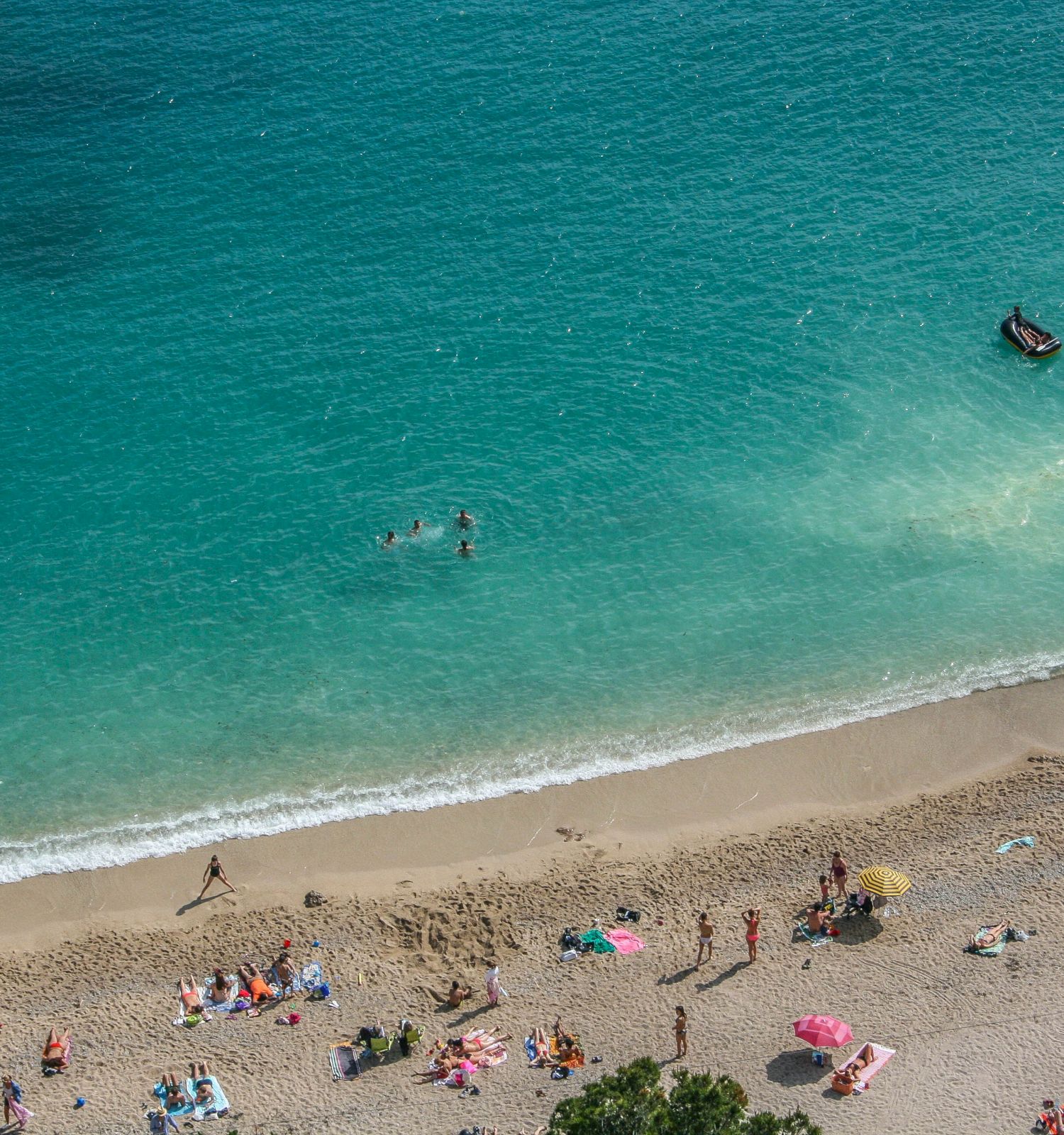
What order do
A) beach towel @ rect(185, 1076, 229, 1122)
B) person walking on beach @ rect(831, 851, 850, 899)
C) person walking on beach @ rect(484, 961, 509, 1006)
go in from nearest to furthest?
beach towel @ rect(185, 1076, 229, 1122) < person walking on beach @ rect(484, 961, 509, 1006) < person walking on beach @ rect(831, 851, 850, 899)

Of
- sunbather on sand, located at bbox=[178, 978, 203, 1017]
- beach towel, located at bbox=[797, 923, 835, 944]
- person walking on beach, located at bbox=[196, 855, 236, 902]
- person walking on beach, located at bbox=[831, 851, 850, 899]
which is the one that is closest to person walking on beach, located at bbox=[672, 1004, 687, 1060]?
beach towel, located at bbox=[797, 923, 835, 944]

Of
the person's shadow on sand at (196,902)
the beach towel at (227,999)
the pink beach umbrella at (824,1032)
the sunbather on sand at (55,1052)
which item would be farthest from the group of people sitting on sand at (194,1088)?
the pink beach umbrella at (824,1032)

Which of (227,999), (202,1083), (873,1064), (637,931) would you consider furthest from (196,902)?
(873,1064)

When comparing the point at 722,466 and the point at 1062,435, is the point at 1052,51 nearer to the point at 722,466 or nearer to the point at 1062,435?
the point at 1062,435

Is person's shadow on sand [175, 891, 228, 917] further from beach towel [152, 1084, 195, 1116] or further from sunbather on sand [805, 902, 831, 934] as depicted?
sunbather on sand [805, 902, 831, 934]

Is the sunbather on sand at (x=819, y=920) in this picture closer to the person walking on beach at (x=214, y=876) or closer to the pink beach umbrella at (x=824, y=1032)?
the pink beach umbrella at (x=824, y=1032)

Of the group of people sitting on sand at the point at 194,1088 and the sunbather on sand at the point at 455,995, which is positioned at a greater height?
the sunbather on sand at the point at 455,995


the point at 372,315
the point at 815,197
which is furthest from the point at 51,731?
the point at 815,197
